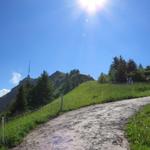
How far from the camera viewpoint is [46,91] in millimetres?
78188

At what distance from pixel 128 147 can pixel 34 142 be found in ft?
14.7

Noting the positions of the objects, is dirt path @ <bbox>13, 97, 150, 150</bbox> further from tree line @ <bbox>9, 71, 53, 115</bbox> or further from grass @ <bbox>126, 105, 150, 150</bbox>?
tree line @ <bbox>9, 71, 53, 115</bbox>

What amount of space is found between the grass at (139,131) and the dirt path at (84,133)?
0.35 metres

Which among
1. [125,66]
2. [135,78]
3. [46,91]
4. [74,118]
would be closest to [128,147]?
[74,118]

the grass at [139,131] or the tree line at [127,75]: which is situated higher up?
the tree line at [127,75]

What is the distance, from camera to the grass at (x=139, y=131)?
46.1 ft

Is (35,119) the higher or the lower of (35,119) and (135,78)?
the lower

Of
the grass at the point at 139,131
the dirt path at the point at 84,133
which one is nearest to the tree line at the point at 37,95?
the dirt path at the point at 84,133

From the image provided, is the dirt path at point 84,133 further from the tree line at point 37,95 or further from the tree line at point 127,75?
the tree line at point 37,95

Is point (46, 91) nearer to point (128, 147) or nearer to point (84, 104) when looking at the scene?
point (84, 104)

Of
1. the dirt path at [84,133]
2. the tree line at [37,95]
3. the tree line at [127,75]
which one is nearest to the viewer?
the dirt path at [84,133]

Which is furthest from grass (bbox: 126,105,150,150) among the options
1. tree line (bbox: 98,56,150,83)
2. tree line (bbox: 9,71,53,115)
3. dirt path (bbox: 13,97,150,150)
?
tree line (bbox: 9,71,53,115)

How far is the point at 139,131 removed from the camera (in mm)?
15961

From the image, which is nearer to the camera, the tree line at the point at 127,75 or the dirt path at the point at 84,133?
the dirt path at the point at 84,133
